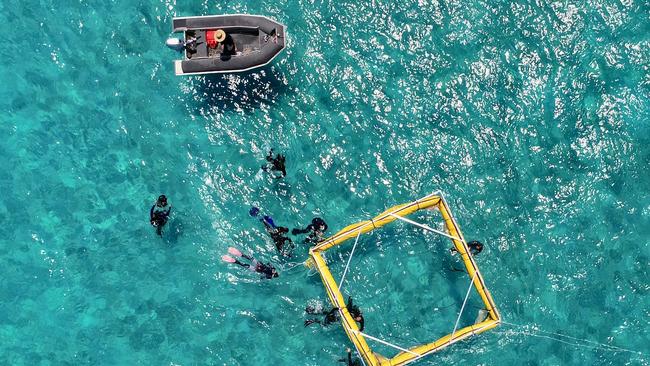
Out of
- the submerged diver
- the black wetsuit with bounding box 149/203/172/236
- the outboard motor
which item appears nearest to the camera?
the outboard motor

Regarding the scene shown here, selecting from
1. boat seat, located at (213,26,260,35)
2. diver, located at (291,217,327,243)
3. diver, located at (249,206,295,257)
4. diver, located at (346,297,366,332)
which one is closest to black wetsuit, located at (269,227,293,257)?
diver, located at (249,206,295,257)

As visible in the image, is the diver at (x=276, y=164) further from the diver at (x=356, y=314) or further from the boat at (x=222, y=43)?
the diver at (x=356, y=314)

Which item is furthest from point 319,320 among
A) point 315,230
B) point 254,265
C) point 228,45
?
point 228,45

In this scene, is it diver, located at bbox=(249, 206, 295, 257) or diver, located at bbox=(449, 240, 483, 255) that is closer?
diver, located at bbox=(249, 206, 295, 257)

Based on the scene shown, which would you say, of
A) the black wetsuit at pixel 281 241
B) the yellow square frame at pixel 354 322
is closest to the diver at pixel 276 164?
the black wetsuit at pixel 281 241

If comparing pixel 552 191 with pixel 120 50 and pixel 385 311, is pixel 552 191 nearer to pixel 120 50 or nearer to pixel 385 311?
pixel 385 311

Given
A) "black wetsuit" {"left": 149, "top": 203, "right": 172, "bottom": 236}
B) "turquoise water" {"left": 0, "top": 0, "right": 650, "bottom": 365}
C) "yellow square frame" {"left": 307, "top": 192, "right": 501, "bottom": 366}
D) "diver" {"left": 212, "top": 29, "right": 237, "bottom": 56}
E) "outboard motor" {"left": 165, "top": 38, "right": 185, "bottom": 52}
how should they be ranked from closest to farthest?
"yellow square frame" {"left": 307, "top": 192, "right": 501, "bottom": 366} → "diver" {"left": 212, "top": 29, "right": 237, "bottom": 56} → "outboard motor" {"left": 165, "top": 38, "right": 185, "bottom": 52} → "black wetsuit" {"left": 149, "top": 203, "right": 172, "bottom": 236} → "turquoise water" {"left": 0, "top": 0, "right": 650, "bottom": 365}

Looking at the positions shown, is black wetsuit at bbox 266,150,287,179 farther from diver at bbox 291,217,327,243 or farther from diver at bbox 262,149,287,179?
diver at bbox 291,217,327,243

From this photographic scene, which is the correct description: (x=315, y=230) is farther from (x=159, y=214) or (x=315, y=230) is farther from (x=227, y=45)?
(x=227, y=45)
